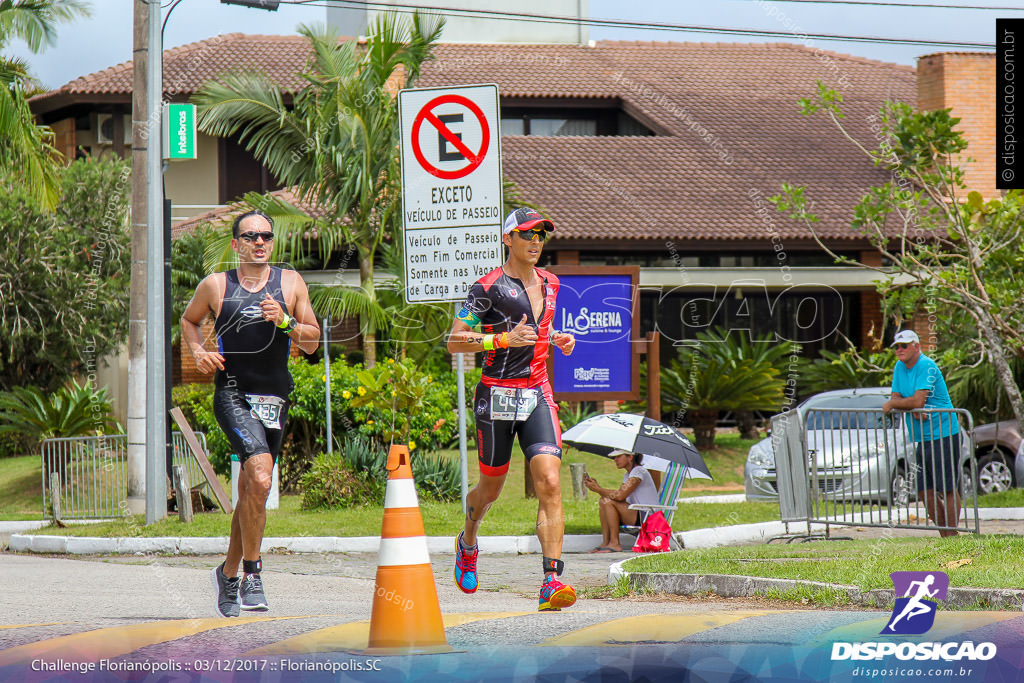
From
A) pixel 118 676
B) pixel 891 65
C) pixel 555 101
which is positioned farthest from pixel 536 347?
pixel 891 65

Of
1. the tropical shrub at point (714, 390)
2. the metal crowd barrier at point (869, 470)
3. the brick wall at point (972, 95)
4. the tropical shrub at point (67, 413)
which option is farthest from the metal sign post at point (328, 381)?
the brick wall at point (972, 95)

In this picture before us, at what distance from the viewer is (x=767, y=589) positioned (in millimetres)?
7969

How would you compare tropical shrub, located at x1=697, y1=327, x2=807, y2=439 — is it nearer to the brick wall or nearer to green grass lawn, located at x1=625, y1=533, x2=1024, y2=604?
the brick wall

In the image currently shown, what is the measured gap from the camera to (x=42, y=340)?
2406cm

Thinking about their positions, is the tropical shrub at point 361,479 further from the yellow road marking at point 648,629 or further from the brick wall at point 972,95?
the brick wall at point 972,95

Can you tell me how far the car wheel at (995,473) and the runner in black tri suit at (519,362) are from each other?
463 inches

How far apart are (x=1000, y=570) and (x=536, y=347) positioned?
3.24 m

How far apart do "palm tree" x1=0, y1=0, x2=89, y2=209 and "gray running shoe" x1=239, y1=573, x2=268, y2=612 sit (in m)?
15.0

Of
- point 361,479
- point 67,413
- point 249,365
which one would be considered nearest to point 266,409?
point 249,365

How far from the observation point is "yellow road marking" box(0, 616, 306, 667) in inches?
215

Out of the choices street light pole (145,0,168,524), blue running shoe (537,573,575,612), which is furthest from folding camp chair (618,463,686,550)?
blue running shoe (537,573,575,612)

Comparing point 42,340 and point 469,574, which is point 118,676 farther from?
point 42,340

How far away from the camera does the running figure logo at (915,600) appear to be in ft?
20.6

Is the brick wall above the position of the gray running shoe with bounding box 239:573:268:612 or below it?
above
